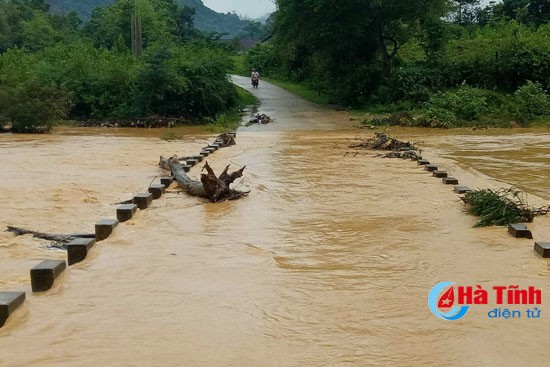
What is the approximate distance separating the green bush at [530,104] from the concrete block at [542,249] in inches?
776

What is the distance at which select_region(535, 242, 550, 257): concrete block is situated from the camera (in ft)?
21.1

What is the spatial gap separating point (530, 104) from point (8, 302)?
24034mm

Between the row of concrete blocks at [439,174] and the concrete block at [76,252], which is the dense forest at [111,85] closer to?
the row of concrete blocks at [439,174]

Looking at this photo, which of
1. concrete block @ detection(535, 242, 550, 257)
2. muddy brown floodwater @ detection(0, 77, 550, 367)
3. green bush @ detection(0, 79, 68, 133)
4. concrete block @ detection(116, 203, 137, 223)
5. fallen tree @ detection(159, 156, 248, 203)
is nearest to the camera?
muddy brown floodwater @ detection(0, 77, 550, 367)

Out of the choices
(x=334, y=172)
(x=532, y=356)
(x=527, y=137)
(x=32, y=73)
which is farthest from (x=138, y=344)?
(x=32, y=73)

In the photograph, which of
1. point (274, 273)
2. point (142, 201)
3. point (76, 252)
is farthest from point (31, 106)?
point (274, 273)

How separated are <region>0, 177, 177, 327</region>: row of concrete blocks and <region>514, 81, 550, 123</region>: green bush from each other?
64.1ft

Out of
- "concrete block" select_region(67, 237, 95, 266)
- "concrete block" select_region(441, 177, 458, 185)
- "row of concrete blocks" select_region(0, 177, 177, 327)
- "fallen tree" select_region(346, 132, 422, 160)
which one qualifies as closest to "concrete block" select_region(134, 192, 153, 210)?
"row of concrete blocks" select_region(0, 177, 177, 327)

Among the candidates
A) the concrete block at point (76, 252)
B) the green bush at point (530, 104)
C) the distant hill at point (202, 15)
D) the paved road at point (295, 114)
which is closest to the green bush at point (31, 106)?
the paved road at point (295, 114)

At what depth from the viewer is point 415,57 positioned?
3294cm

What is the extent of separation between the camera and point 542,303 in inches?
205

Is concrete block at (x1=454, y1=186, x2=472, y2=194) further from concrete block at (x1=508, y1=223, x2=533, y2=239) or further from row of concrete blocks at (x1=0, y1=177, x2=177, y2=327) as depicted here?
row of concrete blocks at (x1=0, y1=177, x2=177, y2=327)

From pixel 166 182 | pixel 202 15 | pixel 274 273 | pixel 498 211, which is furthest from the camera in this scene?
pixel 202 15

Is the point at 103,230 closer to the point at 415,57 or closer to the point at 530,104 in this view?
the point at 530,104
